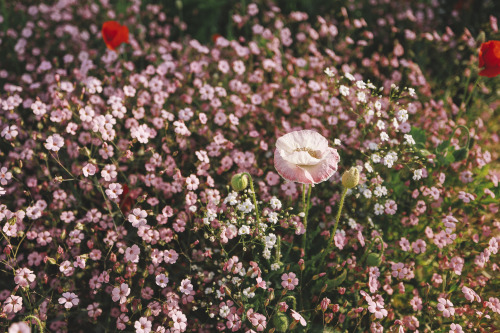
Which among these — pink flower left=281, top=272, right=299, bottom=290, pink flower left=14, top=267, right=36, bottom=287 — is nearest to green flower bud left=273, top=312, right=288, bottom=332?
pink flower left=281, top=272, right=299, bottom=290

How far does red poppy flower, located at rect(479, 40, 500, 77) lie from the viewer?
7.42 feet

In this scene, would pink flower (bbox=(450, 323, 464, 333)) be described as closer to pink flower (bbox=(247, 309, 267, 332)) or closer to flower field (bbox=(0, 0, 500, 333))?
flower field (bbox=(0, 0, 500, 333))

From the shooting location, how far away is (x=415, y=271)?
236cm

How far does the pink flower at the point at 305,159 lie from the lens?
1664 millimetres

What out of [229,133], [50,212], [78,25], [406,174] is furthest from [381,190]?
[78,25]

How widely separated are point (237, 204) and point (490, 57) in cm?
165

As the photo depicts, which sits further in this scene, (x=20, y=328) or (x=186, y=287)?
(x=186, y=287)

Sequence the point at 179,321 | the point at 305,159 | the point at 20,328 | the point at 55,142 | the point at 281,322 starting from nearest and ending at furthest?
the point at 20,328 → the point at 305,159 → the point at 281,322 → the point at 179,321 → the point at 55,142

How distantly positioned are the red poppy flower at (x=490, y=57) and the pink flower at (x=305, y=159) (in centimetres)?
124

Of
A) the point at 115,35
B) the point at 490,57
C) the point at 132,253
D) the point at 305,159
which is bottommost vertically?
the point at 132,253

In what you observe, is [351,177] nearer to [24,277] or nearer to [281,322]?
[281,322]

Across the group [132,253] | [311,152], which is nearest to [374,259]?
[311,152]

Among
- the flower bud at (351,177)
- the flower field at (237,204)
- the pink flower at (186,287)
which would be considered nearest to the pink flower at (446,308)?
the flower field at (237,204)

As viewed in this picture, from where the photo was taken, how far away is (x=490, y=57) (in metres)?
2.29
